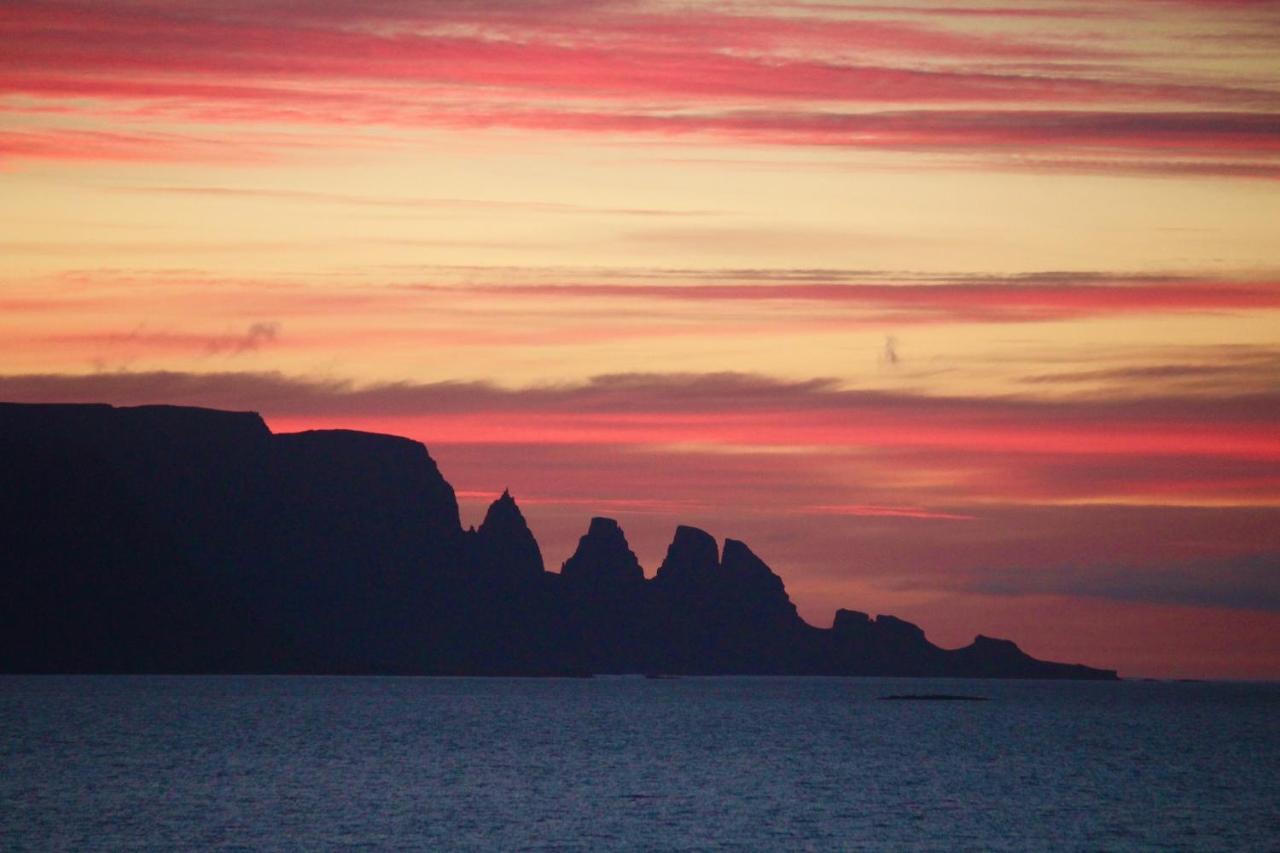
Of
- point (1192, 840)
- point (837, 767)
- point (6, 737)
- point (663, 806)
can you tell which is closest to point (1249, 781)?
point (837, 767)

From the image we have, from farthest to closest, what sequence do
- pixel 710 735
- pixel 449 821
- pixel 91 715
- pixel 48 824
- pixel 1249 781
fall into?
pixel 91 715, pixel 710 735, pixel 1249 781, pixel 449 821, pixel 48 824

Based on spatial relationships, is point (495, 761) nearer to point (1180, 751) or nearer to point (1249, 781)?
point (1249, 781)

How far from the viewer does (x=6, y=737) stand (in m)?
143

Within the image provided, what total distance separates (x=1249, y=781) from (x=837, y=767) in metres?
26.7

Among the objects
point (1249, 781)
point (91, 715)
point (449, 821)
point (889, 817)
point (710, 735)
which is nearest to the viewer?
point (449, 821)

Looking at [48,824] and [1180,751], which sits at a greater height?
[1180,751]

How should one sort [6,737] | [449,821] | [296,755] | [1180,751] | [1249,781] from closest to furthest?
[449,821]
[1249,781]
[296,755]
[6,737]
[1180,751]

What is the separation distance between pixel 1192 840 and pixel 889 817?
15.2 m

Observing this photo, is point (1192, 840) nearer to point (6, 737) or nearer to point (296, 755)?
point (296, 755)

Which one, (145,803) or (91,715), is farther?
(91,715)

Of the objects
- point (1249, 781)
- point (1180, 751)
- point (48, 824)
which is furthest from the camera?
point (1180, 751)

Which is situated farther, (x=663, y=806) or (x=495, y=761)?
(x=495, y=761)

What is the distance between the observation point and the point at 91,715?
185125mm

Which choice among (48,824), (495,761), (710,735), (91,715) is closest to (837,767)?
(495,761)
